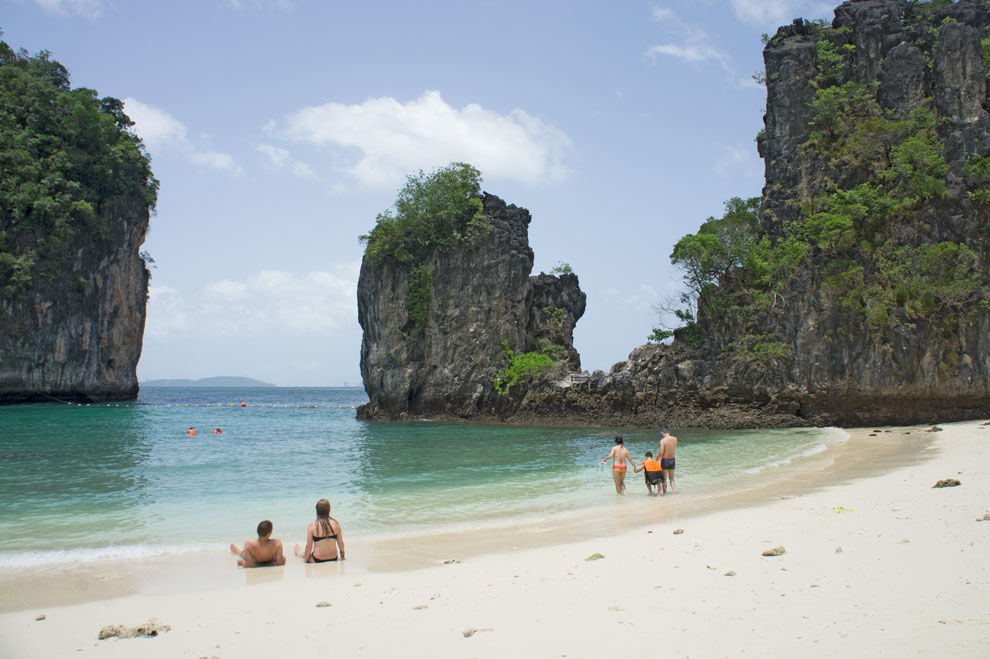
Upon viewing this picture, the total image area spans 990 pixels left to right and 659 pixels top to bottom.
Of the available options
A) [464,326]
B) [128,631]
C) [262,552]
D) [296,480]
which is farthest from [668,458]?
[464,326]

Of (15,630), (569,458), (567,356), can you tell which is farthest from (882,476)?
(567,356)

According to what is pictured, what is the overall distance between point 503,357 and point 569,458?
1656 cm

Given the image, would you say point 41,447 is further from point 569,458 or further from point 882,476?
point 882,476

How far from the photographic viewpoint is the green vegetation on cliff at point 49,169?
42250mm

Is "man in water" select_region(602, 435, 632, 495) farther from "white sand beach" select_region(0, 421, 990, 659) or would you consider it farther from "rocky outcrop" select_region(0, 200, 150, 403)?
"rocky outcrop" select_region(0, 200, 150, 403)

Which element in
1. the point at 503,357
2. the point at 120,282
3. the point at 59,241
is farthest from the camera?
the point at 120,282

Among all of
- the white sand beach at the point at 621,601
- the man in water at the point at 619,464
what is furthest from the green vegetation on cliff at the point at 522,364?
the white sand beach at the point at 621,601

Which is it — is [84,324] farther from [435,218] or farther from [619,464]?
[619,464]

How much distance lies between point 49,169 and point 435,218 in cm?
3033

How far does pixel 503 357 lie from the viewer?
3484cm

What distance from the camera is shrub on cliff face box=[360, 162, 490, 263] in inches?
1399

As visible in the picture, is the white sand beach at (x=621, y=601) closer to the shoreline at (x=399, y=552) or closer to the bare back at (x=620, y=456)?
the shoreline at (x=399, y=552)

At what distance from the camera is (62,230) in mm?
44406

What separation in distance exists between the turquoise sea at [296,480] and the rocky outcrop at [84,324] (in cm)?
2165
